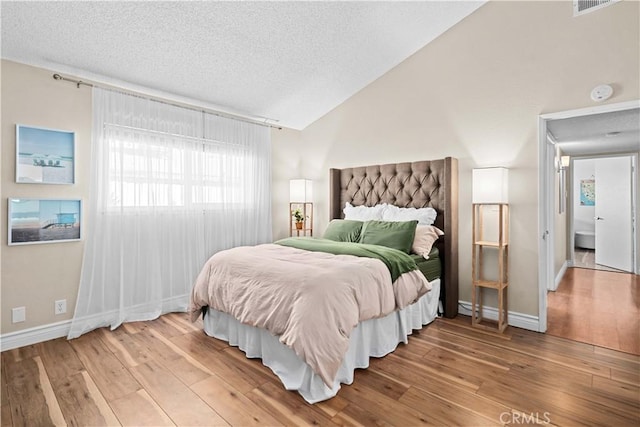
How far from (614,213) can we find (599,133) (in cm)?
243

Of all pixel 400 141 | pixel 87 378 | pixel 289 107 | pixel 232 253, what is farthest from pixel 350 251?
pixel 289 107

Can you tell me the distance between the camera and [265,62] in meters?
3.36

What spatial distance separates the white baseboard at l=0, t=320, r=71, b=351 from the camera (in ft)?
8.80

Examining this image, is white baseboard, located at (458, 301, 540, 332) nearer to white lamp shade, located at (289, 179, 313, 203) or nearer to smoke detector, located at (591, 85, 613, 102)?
smoke detector, located at (591, 85, 613, 102)

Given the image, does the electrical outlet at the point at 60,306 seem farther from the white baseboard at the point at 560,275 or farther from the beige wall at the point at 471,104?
the white baseboard at the point at 560,275

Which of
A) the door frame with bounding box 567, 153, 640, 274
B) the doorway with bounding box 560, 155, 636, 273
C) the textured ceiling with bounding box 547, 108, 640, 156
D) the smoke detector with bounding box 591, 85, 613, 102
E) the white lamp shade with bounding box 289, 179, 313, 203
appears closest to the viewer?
the smoke detector with bounding box 591, 85, 613, 102

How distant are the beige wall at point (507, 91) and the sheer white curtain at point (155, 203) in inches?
75.5

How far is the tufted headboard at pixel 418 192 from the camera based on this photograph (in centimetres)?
341

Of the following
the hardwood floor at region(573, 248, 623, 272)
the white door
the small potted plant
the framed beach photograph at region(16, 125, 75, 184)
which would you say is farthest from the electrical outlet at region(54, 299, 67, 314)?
the white door

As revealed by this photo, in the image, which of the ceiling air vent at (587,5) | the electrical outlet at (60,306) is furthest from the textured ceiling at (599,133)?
the electrical outlet at (60,306)

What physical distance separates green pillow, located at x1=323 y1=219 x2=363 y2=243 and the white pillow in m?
0.30

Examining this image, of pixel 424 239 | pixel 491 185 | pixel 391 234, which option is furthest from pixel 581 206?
pixel 391 234

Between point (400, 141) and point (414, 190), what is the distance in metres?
0.65

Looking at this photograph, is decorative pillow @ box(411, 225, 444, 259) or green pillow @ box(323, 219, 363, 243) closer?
decorative pillow @ box(411, 225, 444, 259)
